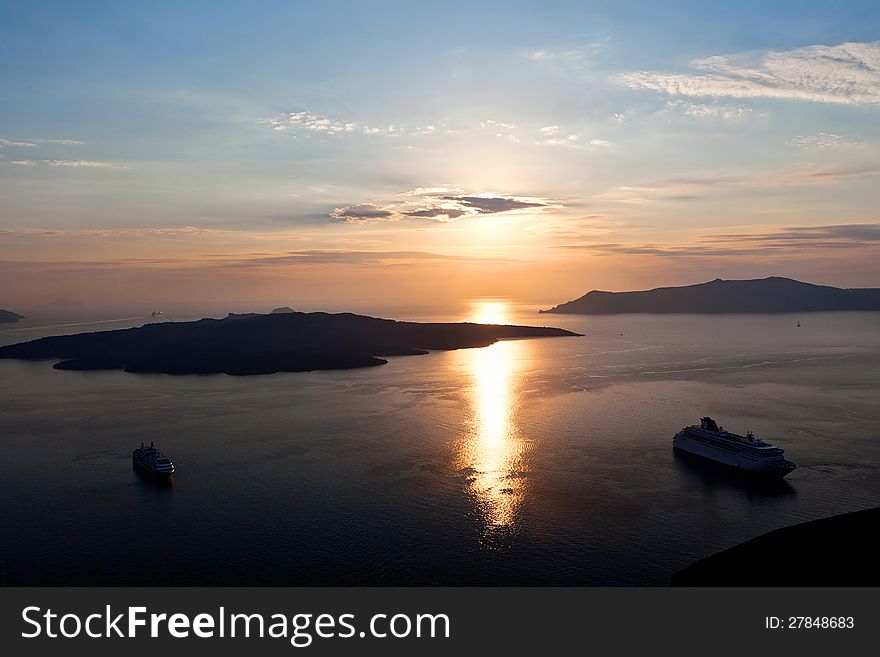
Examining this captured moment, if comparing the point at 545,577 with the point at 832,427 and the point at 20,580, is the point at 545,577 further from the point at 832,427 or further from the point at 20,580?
the point at 832,427

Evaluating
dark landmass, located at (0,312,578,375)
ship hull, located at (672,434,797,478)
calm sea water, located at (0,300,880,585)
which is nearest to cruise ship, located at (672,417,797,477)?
ship hull, located at (672,434,797,478)

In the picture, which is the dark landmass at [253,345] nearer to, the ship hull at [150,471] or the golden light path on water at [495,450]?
the golden light path on water at [495,450]

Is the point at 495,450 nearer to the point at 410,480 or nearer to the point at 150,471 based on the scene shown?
the point at 410,480

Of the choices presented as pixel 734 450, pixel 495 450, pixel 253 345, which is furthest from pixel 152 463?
pixel 253 345

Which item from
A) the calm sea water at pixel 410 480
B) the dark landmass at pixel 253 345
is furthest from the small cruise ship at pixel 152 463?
the dark landmass at pixel 253 345

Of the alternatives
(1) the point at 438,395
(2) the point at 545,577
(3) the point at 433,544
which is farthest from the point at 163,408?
(2) the point at 545,577

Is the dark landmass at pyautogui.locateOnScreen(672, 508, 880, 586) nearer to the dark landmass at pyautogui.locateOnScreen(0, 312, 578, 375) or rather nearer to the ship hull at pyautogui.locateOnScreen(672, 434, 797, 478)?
the ship hull at pyautogui.locateOnScreen(672, 434, 797, 478)
